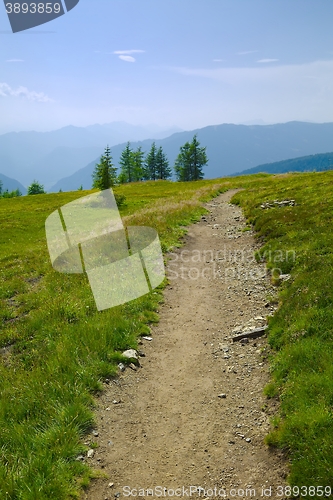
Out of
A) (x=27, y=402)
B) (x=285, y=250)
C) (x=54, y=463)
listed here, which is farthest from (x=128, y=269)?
(x=54, y=463)

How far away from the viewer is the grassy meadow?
5.13 metres

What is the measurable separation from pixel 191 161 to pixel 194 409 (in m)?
107

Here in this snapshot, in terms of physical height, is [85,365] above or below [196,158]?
below

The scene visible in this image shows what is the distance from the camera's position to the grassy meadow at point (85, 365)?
202 inches

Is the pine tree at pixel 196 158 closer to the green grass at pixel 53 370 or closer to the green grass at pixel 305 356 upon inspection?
the green grass at pixel 305 356

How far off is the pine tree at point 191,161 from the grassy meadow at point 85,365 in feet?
318

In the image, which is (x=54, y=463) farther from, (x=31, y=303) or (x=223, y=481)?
(x=31, y=303)

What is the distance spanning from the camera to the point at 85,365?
786cm
